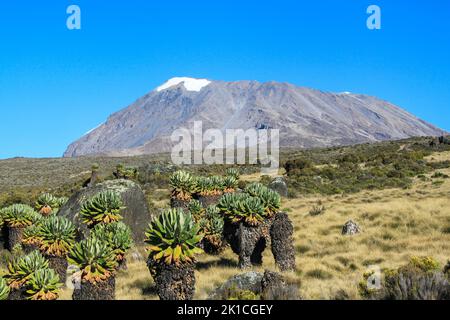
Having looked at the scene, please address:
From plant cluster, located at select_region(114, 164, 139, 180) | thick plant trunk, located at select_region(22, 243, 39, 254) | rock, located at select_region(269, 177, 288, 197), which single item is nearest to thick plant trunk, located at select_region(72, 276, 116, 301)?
thick plant trunk, located at select_region(22, 243, 39, 254)

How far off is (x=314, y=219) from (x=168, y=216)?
13.7m

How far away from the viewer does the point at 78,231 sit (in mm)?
18484

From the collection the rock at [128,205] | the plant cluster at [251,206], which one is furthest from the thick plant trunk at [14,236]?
the plant cluster at [251,206]

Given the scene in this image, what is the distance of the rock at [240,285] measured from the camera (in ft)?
32.5

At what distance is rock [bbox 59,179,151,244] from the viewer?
65.1 feet

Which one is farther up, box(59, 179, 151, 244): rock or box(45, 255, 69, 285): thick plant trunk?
box(59, 179, 151, 244): rock

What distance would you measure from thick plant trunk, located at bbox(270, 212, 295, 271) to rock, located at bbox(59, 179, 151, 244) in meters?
7.76

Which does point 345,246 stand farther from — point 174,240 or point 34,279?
point 34,279

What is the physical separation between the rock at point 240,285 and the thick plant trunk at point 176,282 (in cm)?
74

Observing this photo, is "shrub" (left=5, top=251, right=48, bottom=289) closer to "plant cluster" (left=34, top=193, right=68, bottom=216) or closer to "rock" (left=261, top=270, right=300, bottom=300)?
"rock" (left=261, top=270, right=300, bottom=300)

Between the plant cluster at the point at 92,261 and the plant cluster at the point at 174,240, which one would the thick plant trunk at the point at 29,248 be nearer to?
the plant cluster at the point at 92,261

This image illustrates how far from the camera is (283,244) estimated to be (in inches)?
580

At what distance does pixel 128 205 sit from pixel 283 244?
337 inches
